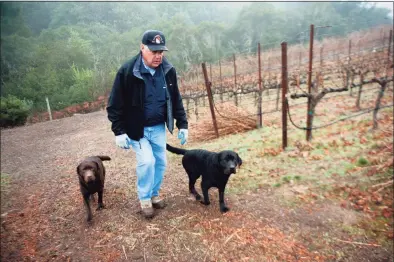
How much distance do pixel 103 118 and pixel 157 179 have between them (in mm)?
9873

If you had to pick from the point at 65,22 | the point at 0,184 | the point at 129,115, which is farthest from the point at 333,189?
the point at 65,22

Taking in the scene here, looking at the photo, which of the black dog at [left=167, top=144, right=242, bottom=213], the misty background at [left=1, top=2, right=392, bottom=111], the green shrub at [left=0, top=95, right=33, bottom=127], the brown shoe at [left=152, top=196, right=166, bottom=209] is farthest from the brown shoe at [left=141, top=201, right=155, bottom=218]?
the green shrub at [left=0, top=95, right=33, bottom=127]

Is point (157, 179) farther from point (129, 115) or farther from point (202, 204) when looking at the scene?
point (129, 115)

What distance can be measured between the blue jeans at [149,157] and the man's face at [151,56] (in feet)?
2.56

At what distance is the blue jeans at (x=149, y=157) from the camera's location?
314 centimetres

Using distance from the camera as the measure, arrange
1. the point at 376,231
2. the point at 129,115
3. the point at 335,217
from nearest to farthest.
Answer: the point at 129,115, the point at 376,231, the point at 335,217

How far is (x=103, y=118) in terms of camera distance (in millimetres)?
12531

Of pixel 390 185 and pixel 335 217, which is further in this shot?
pixel 390 185

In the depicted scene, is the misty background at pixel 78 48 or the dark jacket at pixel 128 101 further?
the misty background at pixel 78 48

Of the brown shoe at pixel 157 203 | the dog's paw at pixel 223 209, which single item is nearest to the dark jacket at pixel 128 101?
the brown shoe at pixel 157 203

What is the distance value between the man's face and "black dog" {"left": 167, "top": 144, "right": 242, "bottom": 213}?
4.48 ft

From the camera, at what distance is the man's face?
2901 millimetres

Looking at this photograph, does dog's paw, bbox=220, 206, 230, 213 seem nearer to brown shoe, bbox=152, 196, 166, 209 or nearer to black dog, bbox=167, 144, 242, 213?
black dog, bbox=167, 144, 242, 213

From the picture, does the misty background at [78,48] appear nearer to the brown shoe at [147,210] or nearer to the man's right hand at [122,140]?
the man's right hand at [122,140]
